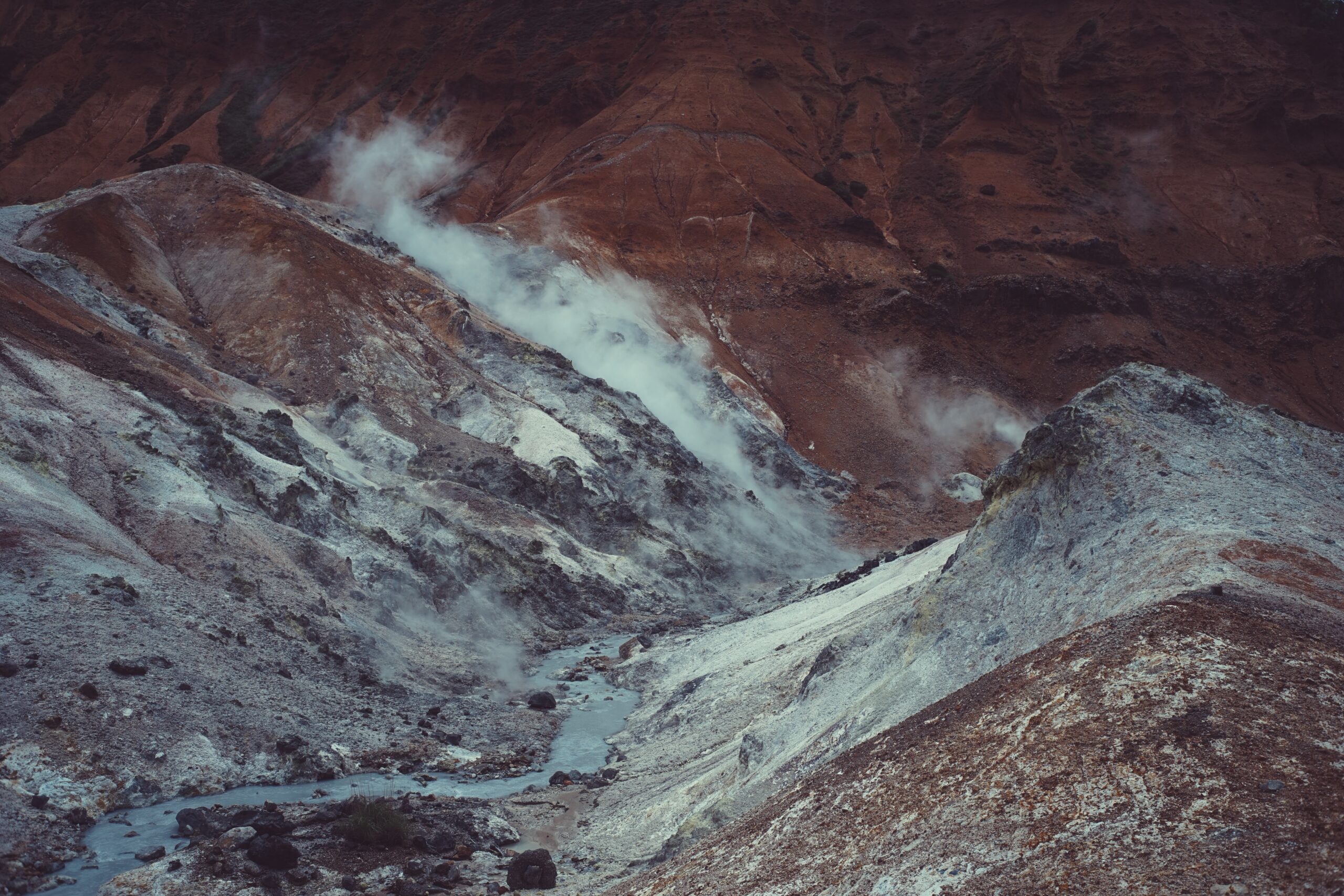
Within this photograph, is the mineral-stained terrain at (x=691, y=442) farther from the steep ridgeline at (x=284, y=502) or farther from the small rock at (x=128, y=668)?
the small rock at (x=128, y=668)

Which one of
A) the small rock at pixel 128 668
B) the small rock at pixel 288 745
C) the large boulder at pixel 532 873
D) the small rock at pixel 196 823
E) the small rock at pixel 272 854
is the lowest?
the large boulder at pixel 532 873

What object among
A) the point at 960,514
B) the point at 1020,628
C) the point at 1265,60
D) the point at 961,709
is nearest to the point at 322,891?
the point at 961,709

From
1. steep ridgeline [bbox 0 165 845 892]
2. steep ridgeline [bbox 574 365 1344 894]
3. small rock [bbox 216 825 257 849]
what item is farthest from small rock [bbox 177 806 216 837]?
steep ridgeline [bbox 574 365 1344 894]

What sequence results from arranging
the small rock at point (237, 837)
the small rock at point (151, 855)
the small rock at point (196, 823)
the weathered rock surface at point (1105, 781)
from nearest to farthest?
1. the weathered rock surface at point (1105, 781)
2. the small rock at point (151, 855)
3. the small rock at point (237, 837)
4. the small rock at point (196, 823)

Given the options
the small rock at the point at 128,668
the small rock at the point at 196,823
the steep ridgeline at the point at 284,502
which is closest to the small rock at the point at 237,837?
the small rock at the point at 196,823

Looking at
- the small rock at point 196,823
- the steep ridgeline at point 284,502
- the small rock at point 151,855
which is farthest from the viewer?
the steep ridgeline at point 284,502
